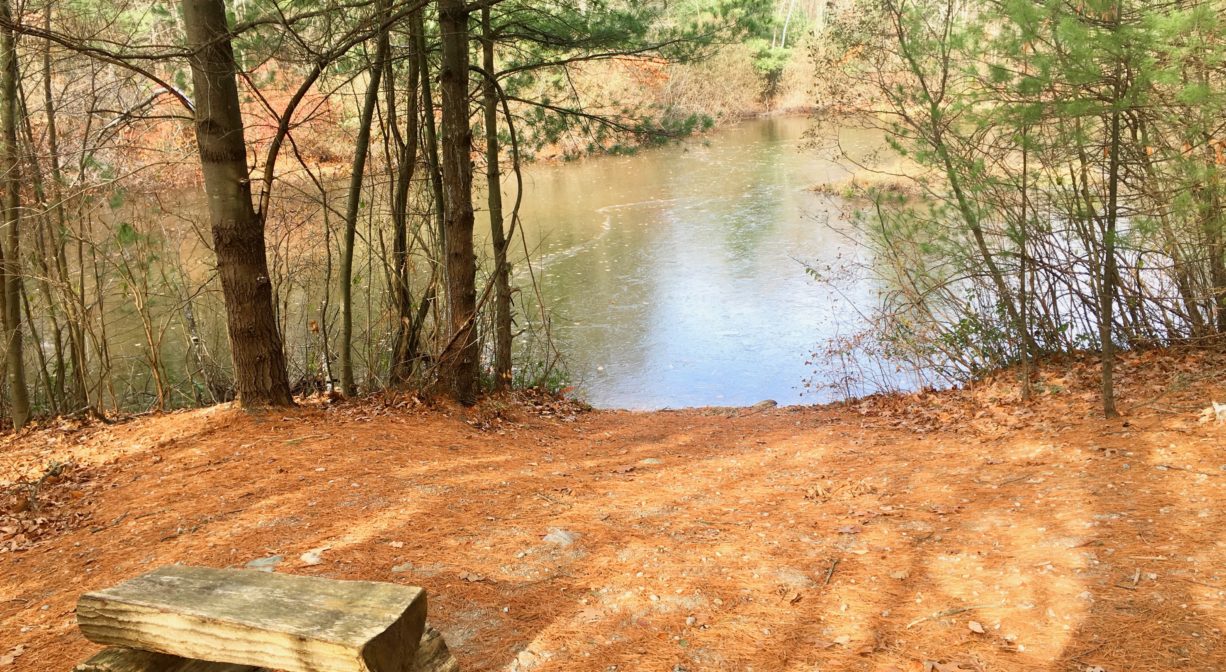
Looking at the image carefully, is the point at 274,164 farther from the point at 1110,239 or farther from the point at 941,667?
the point at 1110,239

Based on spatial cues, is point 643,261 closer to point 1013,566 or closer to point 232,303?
point 232,303

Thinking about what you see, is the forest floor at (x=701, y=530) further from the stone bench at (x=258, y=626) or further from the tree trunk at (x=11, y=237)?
the tree trunk at (x=11, y=237)

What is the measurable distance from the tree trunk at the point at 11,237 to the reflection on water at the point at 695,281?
4.91m

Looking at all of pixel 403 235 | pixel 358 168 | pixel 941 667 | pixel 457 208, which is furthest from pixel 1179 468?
pixel 358 168

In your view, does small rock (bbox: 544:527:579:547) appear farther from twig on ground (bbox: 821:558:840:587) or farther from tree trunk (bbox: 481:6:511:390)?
tree trunk (bbox: 481:6:511:390)

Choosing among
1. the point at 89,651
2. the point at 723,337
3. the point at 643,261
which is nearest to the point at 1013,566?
the point at 89,651

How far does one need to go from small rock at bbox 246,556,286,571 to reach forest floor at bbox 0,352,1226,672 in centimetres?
6

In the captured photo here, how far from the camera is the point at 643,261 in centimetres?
1734

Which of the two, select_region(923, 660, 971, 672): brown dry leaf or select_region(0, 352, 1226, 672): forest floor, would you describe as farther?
select_region(0, 352, 1226, 672): forest floor

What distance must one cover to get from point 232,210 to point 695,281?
10856mm

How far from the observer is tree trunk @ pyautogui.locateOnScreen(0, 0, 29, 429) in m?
7.50

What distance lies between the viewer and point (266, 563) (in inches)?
156

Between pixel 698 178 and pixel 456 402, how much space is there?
1874 centimetres

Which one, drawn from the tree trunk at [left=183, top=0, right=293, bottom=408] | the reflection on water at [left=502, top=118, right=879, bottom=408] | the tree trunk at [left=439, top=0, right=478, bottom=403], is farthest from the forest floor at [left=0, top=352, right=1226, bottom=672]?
the reflection on water at [left=502, top=118, right=879, bottom=408]
